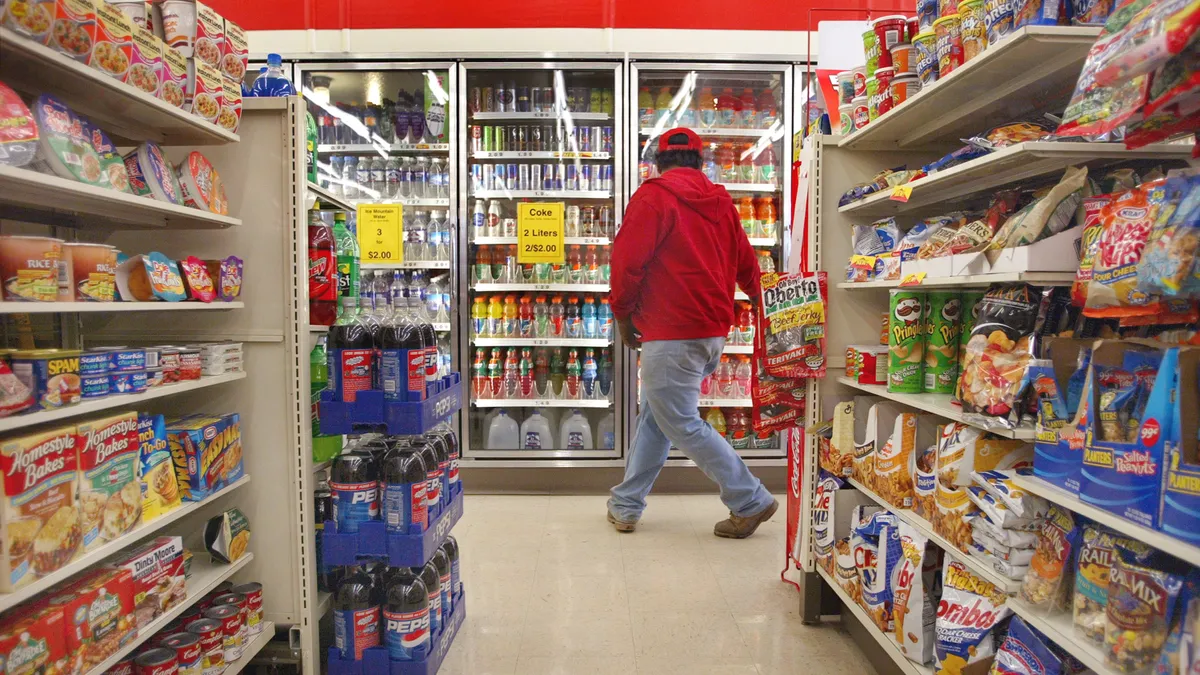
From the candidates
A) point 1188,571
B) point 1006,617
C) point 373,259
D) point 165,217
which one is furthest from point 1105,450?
point 373,259

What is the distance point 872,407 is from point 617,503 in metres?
1.74

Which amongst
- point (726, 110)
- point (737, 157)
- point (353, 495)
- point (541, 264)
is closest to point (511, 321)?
point (541, 264)

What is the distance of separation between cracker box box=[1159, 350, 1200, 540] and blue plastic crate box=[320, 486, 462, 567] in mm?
1784

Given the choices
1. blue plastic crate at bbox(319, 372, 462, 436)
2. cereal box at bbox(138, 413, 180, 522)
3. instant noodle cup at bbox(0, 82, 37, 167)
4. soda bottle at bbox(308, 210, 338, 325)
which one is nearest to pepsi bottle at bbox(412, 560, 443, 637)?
blue plastic crate at bbox(319, 372, 462, 436)

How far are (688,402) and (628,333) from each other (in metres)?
0.44

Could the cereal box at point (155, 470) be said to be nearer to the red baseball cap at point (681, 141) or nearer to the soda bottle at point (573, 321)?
the red baseball cap at point (681, 141)

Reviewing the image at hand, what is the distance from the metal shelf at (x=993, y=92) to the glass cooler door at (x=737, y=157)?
192 centimetres

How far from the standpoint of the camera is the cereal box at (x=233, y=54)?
2.07 m

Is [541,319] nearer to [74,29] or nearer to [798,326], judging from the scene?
[798,326]

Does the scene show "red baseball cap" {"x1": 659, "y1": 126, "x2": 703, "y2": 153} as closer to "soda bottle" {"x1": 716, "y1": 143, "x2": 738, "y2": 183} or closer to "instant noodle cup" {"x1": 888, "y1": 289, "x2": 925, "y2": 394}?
"soda bottle" {"x1": 716, "y1": 143, "x2": 738, "y2": 183}

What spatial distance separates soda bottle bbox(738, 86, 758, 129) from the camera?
4.59m

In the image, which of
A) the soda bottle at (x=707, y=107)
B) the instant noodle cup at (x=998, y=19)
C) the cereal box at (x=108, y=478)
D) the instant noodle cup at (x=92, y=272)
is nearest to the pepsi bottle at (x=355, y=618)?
the cereal box at (x=108, y=478)

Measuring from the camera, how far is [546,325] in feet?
14.8

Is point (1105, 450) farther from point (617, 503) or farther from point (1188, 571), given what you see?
point (617, 503)
